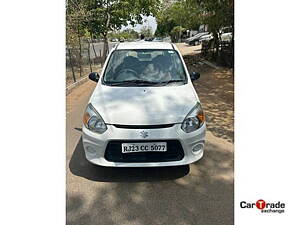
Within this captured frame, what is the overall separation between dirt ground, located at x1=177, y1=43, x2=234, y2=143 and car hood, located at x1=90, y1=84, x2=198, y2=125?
154 centimetres

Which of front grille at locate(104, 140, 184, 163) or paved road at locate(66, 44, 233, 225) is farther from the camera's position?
front grille at locate(104, 140, 184, 163)

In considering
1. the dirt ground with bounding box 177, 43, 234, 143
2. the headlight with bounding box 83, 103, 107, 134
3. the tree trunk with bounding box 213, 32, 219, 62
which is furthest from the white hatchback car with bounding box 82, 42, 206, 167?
the tree trunk with bounding box 213, 32, 219, 62

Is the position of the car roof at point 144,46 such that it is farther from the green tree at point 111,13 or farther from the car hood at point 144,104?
the green tree at point 111,13

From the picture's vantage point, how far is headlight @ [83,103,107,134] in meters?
3.09

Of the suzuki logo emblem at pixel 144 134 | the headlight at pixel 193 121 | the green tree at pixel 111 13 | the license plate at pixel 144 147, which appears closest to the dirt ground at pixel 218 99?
the headlight at pixel 193 121

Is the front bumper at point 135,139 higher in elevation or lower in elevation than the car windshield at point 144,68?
lower

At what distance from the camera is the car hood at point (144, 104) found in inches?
121

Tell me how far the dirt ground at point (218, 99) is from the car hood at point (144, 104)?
60.6 inches

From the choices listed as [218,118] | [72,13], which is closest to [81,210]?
[218,118]

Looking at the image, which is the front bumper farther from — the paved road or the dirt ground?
the dirt ground

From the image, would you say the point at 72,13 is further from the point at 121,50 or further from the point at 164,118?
the point at 164,118

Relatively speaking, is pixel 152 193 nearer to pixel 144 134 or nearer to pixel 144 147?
pixel 144 147

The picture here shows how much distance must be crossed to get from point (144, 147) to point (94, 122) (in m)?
0.67

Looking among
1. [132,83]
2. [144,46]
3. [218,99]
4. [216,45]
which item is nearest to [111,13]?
[216,45]
